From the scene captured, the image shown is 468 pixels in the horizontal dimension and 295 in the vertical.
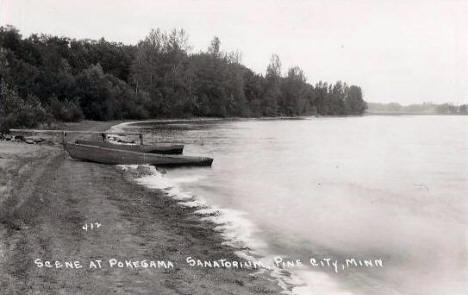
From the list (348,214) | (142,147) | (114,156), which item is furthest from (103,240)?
(142,147)

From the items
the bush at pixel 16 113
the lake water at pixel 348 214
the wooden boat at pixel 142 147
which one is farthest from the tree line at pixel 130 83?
the lake water at pixel 348 214

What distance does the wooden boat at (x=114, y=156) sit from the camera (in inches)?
956

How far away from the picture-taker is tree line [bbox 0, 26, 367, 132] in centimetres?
5978

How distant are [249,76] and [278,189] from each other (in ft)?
398

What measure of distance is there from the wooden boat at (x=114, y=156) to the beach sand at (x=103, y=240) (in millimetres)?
6160

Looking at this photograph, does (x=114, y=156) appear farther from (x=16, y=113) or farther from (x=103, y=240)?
(x=16, y=113)

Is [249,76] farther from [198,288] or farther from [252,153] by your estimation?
[198,288]

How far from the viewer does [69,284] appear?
7.37m

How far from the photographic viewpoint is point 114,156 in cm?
2447

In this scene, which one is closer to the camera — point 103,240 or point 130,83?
point 103,240

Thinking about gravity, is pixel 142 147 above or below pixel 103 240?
above

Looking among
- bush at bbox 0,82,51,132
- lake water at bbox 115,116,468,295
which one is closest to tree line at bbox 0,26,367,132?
bush at bbox 0,82,51,132

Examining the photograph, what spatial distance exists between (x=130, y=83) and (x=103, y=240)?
92.3 m

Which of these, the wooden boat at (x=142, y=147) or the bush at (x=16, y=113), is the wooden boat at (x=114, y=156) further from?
the bush at (x=16, y=113)
